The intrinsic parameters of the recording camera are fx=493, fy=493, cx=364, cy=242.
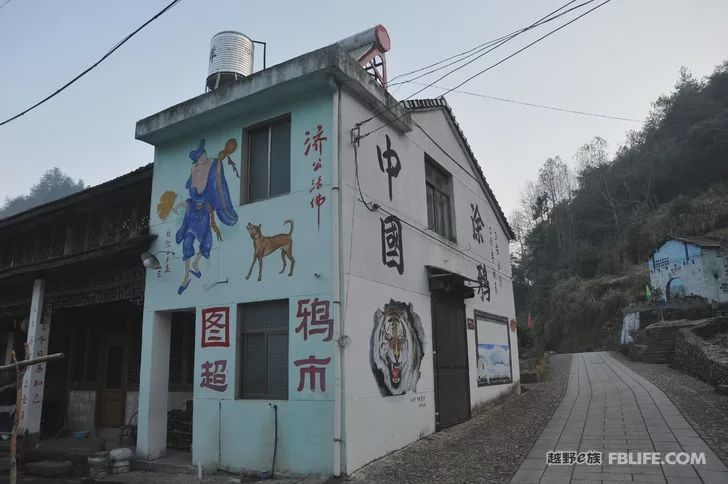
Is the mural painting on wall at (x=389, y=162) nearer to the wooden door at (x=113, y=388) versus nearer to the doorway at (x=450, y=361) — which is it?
the doorway at (x=450, y=361)

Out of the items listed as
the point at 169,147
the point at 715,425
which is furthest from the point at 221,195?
the point at 715,425

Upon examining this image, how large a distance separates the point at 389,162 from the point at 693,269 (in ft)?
89.9

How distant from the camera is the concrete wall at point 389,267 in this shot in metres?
7.41

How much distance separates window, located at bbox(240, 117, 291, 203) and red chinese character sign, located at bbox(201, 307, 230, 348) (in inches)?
77.7

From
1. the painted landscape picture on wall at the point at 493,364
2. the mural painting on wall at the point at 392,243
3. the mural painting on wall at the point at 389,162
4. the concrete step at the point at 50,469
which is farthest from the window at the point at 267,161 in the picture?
the painted landscape picture on wall at the point at 493,364

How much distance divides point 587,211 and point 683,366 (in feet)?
119

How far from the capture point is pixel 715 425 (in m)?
8.62

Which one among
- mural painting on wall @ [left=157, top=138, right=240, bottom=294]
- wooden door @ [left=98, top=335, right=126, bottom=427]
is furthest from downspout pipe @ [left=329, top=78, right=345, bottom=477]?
wooden door @ [left=98, top=335, right=126, bottom=427]

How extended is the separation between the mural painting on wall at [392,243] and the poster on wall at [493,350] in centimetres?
418

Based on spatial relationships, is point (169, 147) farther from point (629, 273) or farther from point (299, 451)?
point (629, 273)

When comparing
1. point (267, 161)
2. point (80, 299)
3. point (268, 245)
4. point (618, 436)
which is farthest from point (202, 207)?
point (618, 436)

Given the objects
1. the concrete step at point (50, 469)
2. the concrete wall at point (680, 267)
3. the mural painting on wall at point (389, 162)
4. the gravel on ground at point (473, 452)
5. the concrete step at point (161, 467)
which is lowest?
the concrete step at point (50, 469)

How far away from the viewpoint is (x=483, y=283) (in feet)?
44.2

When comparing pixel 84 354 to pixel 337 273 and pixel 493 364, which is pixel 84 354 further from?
pixel 493 364
